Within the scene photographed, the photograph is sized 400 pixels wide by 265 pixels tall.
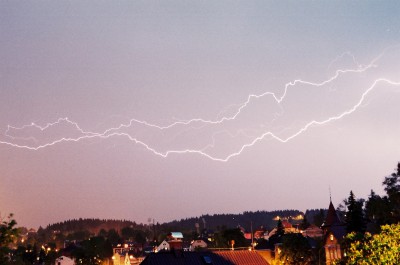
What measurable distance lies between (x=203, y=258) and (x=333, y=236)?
1250 inches

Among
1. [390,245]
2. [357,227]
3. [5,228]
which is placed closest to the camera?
[5,228]

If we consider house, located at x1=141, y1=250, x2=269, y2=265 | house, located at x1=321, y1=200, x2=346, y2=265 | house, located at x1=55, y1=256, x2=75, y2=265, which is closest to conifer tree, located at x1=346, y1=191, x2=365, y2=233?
house, located at x1=321, y1=200, x2=346, y2=265

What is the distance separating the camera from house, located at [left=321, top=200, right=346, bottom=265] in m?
75.1

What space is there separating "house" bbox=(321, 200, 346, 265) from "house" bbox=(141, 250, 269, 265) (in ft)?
69.3

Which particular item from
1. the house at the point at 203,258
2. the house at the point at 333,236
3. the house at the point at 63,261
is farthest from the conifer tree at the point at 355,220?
the house at the point at 63,261

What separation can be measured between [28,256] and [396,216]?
103449 mm

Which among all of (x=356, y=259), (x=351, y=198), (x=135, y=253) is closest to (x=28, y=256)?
(x=135, y=253)

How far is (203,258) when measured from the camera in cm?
5241

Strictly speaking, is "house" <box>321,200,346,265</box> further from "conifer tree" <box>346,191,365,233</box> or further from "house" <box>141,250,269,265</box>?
"house" <box>141,250,269,265</box>

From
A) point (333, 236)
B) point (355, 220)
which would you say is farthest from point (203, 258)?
point (333, 236)

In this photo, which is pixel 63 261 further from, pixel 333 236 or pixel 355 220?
pixel 355 220

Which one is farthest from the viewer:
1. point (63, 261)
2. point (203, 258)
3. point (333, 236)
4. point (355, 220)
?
point (63, 261)

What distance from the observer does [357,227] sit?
6831cm

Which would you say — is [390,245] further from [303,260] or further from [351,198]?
[351,198]
